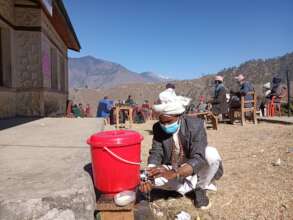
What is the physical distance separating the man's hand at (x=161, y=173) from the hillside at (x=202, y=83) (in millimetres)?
37808

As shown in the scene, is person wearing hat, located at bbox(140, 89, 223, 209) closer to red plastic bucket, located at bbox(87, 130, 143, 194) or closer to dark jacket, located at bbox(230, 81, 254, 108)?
red plastic bucket, located at bbox(87, 130, 143, 194)

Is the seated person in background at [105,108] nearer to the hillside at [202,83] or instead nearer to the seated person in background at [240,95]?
the seated person in background at [240,95]

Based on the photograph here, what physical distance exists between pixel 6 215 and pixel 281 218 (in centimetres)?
209

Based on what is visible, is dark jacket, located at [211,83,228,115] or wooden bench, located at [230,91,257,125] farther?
wooden bench, located at [230,91,257,125]

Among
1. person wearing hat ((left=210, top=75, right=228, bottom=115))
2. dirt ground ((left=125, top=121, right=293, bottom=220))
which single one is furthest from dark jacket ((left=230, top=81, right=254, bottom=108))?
dirt ground ((left=125, top=121, right=293, bottom=220))

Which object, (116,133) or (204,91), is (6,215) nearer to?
(116,133)

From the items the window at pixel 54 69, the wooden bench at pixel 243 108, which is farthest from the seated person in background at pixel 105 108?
the wooden bench at pixel 243 108

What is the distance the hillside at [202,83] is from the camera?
138 feet

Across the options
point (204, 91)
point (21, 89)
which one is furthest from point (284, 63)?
point (21, 89)

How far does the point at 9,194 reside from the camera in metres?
1.79

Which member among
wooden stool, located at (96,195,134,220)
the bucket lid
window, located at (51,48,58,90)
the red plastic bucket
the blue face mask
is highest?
window, located at (51,48,58,90)

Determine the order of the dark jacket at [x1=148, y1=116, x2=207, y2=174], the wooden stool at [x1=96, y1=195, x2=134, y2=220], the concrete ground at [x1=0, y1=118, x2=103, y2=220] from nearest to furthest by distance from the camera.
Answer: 1. the concrete ground at [x1=0, y1=118, x2=103, y2=220]
2. the wooden stool at [x1=96, y1=195, x2=134, y2=220]
3. the dark jacket at [x1=148, y1=116, x2=207, y2=174]

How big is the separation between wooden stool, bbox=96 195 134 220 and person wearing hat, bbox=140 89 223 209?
12.4 inches

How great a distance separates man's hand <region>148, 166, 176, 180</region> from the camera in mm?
2410
